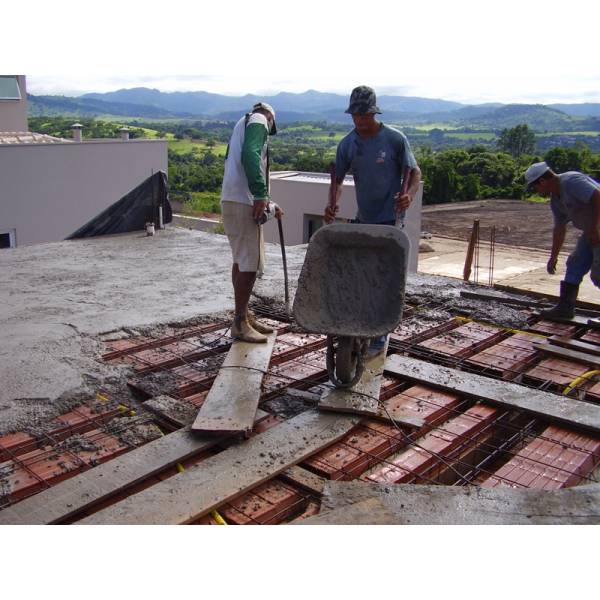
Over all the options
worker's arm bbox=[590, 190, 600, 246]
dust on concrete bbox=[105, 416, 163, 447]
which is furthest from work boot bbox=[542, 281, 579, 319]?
dust on concrete bbox=[105, 416, 163, 447]

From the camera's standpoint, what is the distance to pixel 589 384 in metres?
3.81

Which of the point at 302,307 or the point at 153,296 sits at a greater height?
the point at 302,307

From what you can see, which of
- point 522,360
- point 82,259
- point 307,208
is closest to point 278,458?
point 522,360

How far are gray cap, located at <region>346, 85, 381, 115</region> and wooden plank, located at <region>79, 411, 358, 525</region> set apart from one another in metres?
1.73

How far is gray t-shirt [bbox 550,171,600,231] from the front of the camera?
14.4 feet

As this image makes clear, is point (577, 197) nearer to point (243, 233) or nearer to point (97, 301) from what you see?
point (243, 233)

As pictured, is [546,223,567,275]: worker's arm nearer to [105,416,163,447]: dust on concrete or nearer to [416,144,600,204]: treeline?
[105,416,163,447]: dust on concrete

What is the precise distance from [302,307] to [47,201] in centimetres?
1242

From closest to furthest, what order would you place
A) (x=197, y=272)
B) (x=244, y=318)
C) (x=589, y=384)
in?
(x=589, y=384), (x=244, y=318), (x=197, y=272)

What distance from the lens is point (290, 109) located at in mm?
112125

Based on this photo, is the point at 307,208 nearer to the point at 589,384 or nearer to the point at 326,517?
the point at 589,384

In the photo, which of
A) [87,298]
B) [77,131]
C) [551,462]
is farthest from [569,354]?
[77,131]

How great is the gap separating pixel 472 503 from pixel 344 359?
3.53ft

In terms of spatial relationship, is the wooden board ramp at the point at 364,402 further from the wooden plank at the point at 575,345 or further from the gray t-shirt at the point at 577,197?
the gray t-shirt at the point at 577,197
